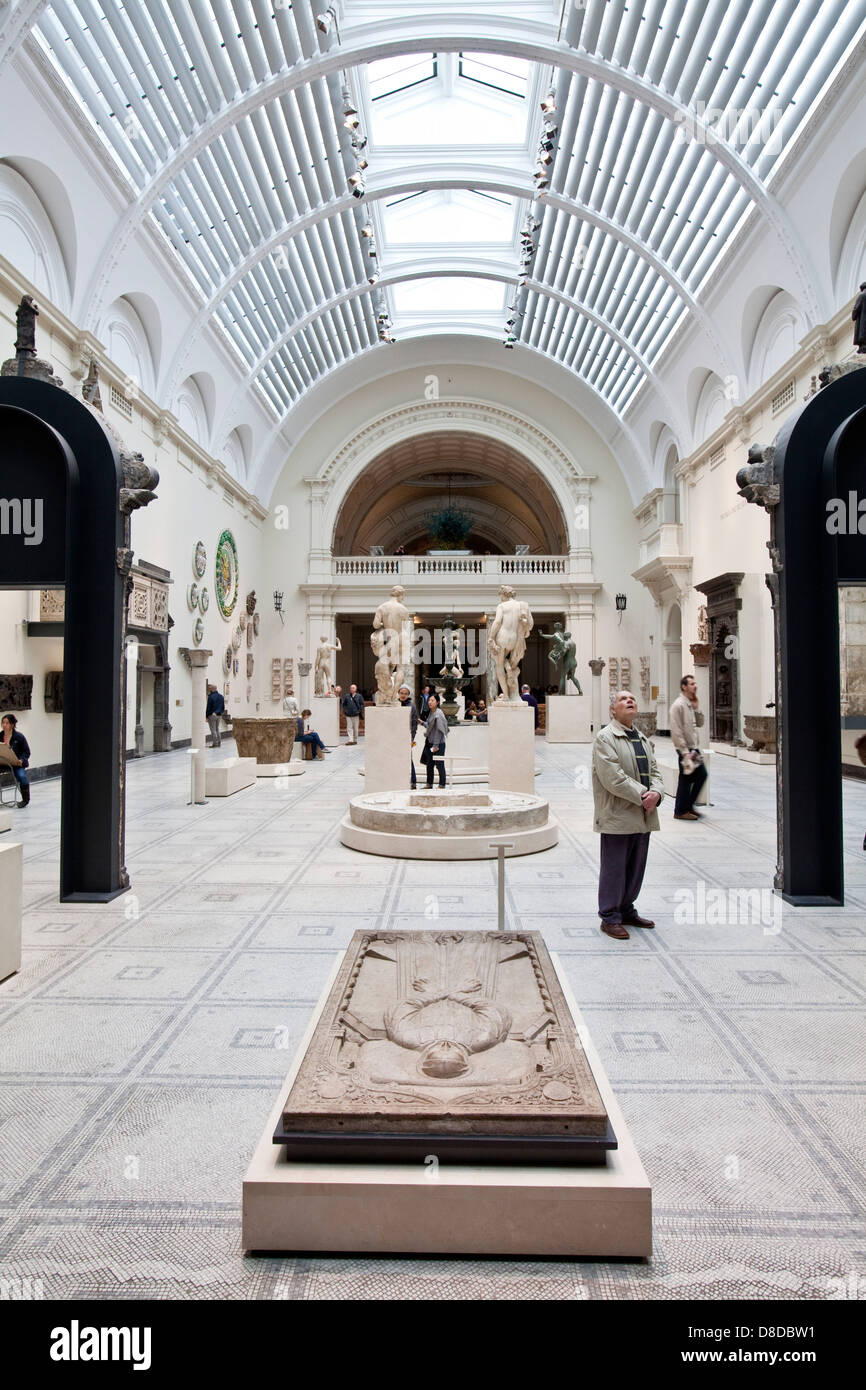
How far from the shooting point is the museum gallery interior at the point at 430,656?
2.18 meters

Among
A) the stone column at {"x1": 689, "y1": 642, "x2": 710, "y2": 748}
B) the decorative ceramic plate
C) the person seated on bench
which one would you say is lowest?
the person seated on bench

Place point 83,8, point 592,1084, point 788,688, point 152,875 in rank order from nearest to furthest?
point 592,1084 → point 788,688 → point 152,875 → point 83,8

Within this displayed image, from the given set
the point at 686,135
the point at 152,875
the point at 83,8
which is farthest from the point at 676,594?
the point at 152,875

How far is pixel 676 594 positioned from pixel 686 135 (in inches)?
497

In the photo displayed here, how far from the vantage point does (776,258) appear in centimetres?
1476

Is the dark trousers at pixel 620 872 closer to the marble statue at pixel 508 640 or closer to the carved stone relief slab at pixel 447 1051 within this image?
the carved stone relief slab at pixel 447 1051

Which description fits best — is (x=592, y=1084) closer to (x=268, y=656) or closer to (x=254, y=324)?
(x=254, y=324)

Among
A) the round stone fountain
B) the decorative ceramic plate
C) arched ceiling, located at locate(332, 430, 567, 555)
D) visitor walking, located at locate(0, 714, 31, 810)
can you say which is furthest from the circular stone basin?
arched ceiling, located at locate(332, 430, 567, 555)

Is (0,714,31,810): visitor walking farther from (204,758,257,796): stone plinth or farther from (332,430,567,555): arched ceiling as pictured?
(332,430,567,555): arched ceiling

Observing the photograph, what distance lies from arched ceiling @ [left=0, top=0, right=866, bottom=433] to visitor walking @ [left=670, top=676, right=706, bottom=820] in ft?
30.1

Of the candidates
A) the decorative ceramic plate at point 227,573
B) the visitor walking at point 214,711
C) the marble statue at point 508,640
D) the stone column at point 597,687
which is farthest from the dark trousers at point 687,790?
the decorative ceramic plate at point 227,573

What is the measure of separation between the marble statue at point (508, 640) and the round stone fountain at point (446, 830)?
4793mm

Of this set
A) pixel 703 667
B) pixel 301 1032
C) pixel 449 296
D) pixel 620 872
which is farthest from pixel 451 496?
pixel 301 1032

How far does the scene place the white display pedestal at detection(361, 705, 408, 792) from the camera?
1184cm
